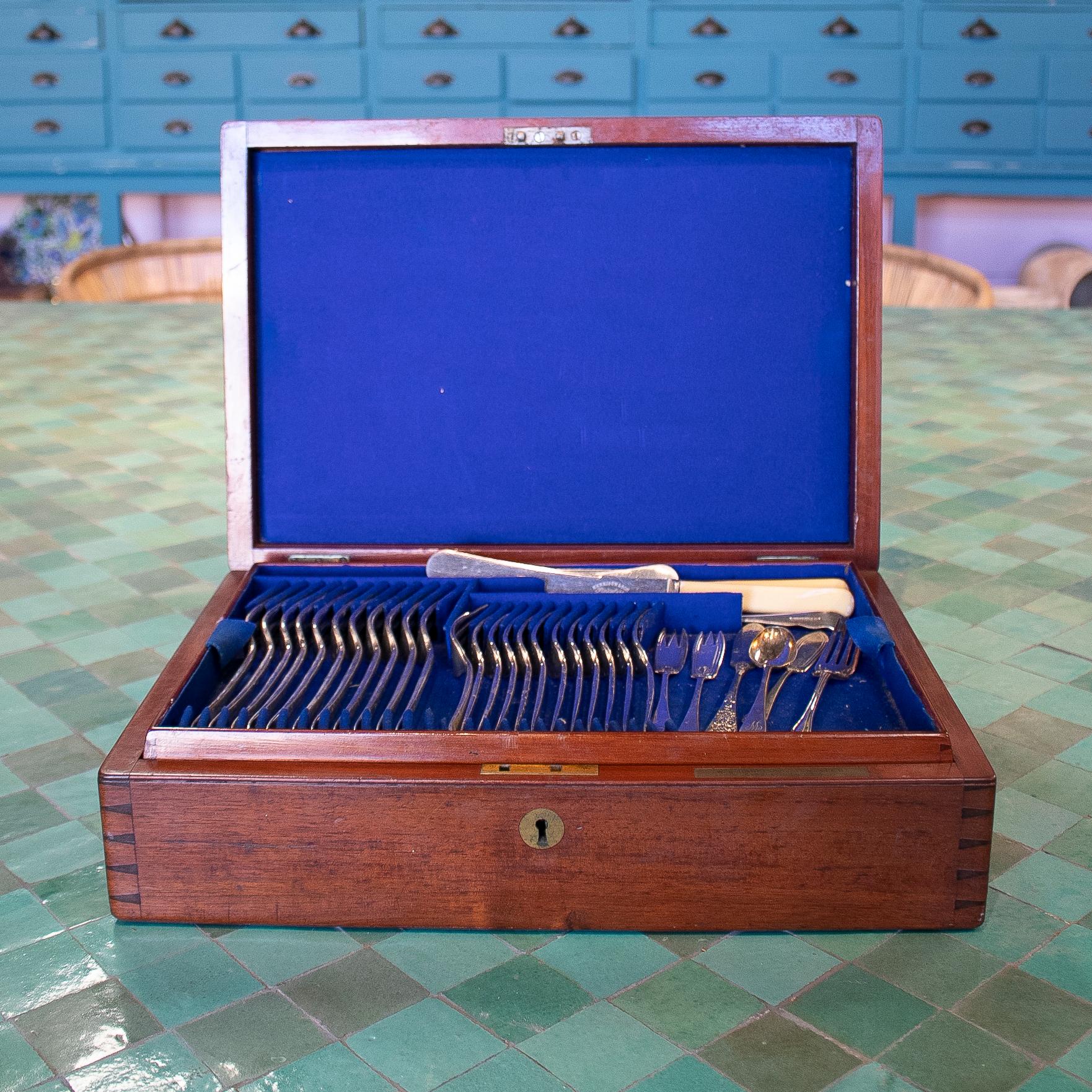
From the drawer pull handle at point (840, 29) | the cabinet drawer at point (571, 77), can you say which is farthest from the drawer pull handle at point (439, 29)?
the drawer pull handle at point (840, 29)

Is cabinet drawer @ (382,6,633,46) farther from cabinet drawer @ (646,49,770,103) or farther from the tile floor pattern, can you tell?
the tile floor pattern

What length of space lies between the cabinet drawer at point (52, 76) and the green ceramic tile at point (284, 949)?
5.11m

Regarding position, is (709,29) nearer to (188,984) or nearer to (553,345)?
(553,345)

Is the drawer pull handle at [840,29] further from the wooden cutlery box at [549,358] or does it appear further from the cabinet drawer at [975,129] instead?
the wooden cutlery box at [549,358]

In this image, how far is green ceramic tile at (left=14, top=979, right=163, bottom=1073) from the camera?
81 cm

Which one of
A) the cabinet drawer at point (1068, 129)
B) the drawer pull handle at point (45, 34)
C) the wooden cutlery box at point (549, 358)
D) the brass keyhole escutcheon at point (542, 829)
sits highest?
the drawer pull handle at point (45, 34)

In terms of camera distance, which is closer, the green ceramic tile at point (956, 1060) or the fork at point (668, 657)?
the green ceramic tile at point (956, 1060)

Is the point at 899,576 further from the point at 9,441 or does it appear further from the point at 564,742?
the point at 9,441

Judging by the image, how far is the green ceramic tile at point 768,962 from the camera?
871 millimetres

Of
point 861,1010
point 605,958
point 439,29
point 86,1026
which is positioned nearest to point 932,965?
point 861,1010

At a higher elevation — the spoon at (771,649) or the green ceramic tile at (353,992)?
the spoon at (771,649)

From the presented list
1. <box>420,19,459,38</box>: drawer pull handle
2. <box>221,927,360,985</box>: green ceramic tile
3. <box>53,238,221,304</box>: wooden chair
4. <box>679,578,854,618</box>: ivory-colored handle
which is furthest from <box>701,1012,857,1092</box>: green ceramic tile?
<box>420,19,459,38</box>: drawer pull handle

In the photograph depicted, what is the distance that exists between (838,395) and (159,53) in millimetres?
4706

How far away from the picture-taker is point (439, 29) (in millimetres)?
5086
